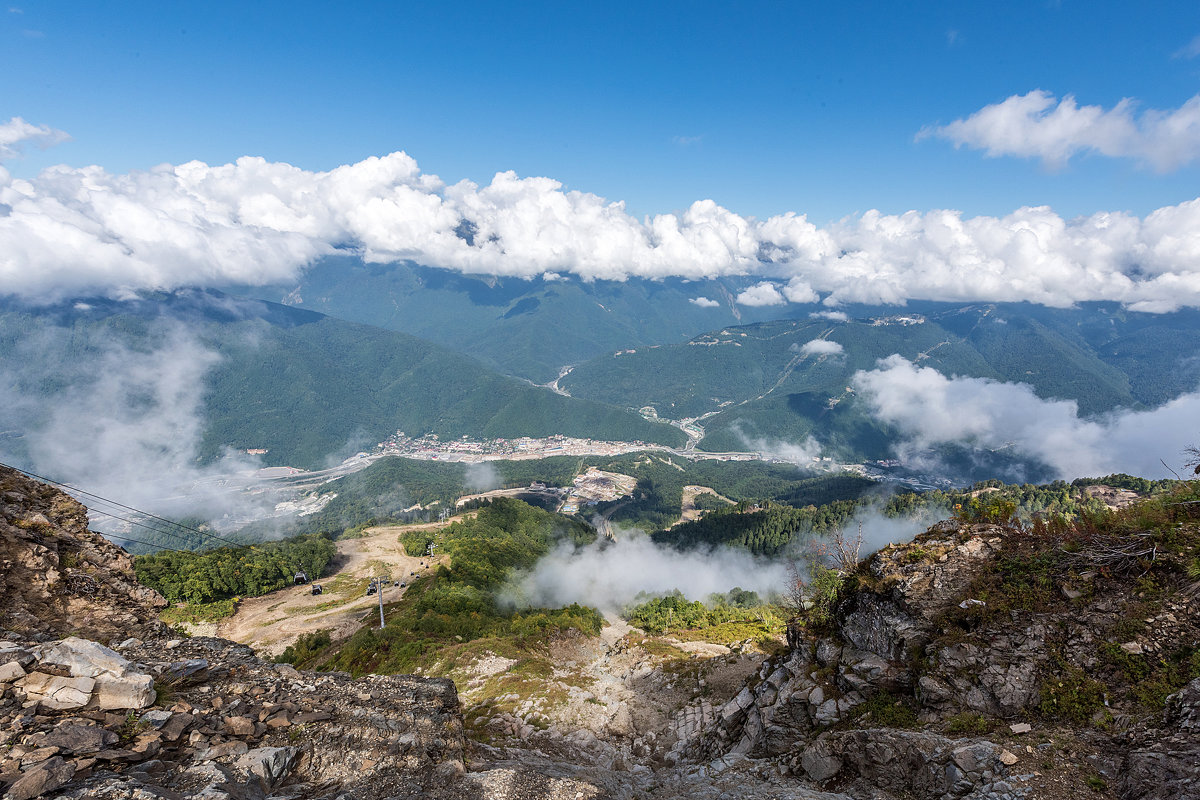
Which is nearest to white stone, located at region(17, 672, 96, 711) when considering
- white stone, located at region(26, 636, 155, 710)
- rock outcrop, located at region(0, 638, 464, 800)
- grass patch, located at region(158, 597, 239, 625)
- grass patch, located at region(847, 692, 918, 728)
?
rock outcrop, located at region(0, 638, 464, 800)

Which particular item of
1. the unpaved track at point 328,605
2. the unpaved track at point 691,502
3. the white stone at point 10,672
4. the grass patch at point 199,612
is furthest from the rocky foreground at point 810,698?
the unpaved track at point 691,502

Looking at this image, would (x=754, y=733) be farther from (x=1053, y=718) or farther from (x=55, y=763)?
(x=55, y=763)

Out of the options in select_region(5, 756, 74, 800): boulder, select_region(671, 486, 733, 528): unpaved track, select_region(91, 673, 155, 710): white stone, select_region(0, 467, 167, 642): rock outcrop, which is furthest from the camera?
select_region(671, 486, 733, 528): unpaved track

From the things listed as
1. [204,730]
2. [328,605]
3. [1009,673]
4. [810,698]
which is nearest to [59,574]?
[204,730]

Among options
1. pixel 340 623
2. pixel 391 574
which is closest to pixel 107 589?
pixel 340 623

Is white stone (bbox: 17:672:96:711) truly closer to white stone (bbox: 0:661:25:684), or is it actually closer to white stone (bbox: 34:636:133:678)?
white stone (bbox: 0:661:25:684)

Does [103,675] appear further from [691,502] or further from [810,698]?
[691,502]
